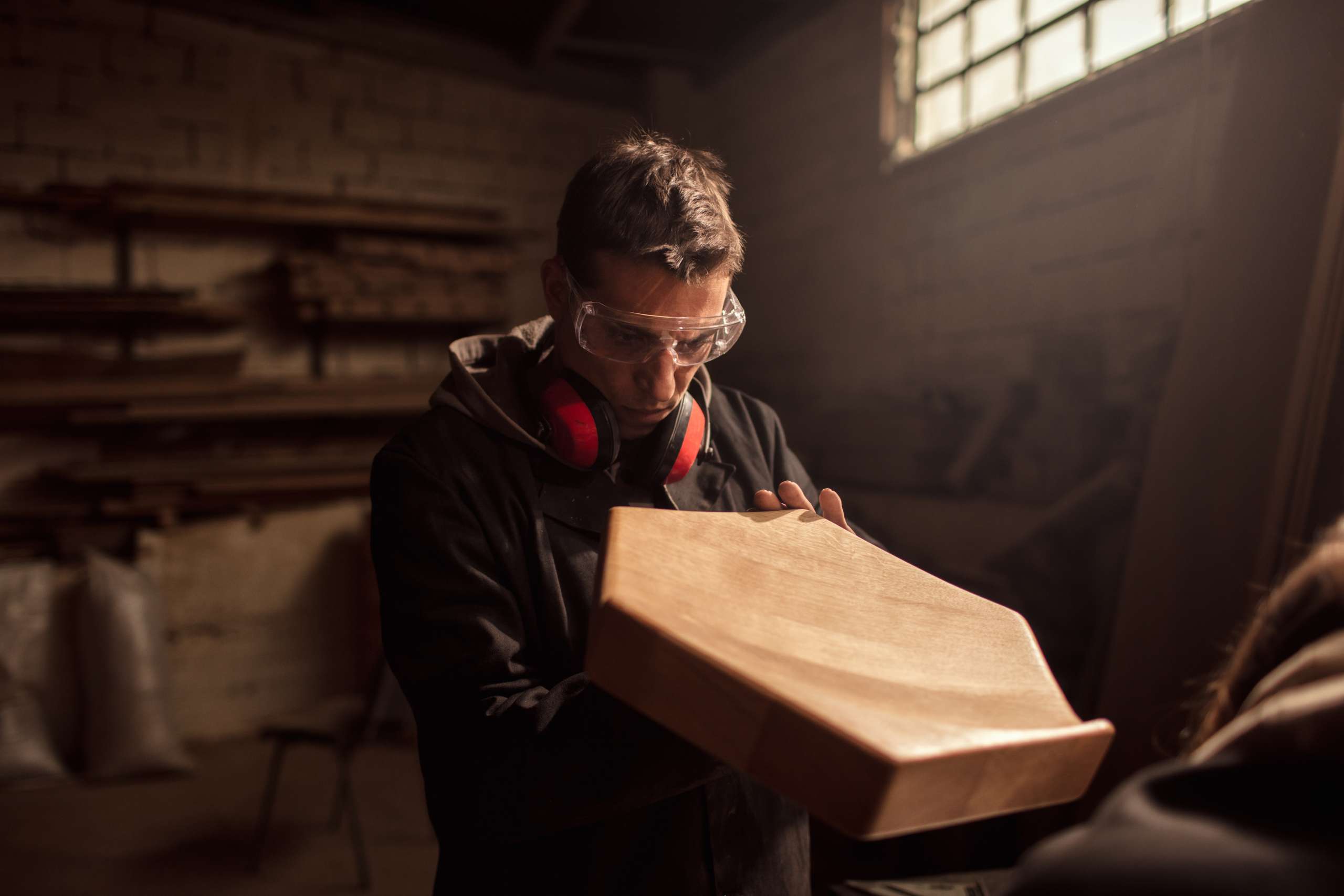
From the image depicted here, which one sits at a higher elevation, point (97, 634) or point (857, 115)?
point (857, 115)

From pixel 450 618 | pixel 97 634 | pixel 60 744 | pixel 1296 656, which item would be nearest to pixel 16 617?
pixel 97 634

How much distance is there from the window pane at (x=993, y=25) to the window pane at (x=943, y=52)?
0.16 feet

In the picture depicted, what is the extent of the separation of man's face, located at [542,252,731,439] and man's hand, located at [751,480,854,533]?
0.82 feet

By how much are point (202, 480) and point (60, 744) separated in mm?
1313

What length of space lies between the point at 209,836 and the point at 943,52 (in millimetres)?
4487

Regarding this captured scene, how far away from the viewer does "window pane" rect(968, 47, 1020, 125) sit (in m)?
3.35

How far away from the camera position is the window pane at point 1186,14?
106 inches

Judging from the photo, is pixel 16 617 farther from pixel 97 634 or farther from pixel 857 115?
pixel 857 115

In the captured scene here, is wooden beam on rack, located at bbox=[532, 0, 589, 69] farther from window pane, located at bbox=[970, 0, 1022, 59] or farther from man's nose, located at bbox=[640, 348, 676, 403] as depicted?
man's nose, located at bbox=[640, 348, 676, 403]

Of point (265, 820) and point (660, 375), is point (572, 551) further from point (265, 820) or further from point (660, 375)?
point (265, 820)

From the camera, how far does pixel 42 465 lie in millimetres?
3967

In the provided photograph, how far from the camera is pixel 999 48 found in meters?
3.39

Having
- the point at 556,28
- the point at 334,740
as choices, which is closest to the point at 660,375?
the point at 334,740

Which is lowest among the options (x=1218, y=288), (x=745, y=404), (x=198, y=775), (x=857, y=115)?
(x=198, y=775)
